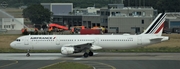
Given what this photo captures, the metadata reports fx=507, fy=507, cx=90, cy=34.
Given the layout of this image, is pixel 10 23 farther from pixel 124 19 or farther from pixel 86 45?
pixel 86 45

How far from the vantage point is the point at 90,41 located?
55.2 metres

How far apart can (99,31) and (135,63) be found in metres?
59.2

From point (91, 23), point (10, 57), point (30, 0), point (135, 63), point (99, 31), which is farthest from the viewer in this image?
point (30, 0)

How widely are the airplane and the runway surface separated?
1035mm

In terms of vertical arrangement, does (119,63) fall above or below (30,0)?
below

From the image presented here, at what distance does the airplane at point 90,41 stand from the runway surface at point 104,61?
1.03 meters

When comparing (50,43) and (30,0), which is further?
(30,0)

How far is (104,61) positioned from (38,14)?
101 m

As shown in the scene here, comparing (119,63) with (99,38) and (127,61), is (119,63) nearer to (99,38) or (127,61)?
(127,61)

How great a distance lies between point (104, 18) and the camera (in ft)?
409

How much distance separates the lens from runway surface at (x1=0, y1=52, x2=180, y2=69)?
44.1 metres

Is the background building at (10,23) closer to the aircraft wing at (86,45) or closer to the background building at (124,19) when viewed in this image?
the background building at (124,19)

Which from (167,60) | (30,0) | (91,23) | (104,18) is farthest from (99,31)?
(30,0)

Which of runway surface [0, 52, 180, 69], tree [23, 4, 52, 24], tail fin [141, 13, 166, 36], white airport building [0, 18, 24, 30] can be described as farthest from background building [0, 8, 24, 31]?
tail fin [141, 13, 166, 36]
